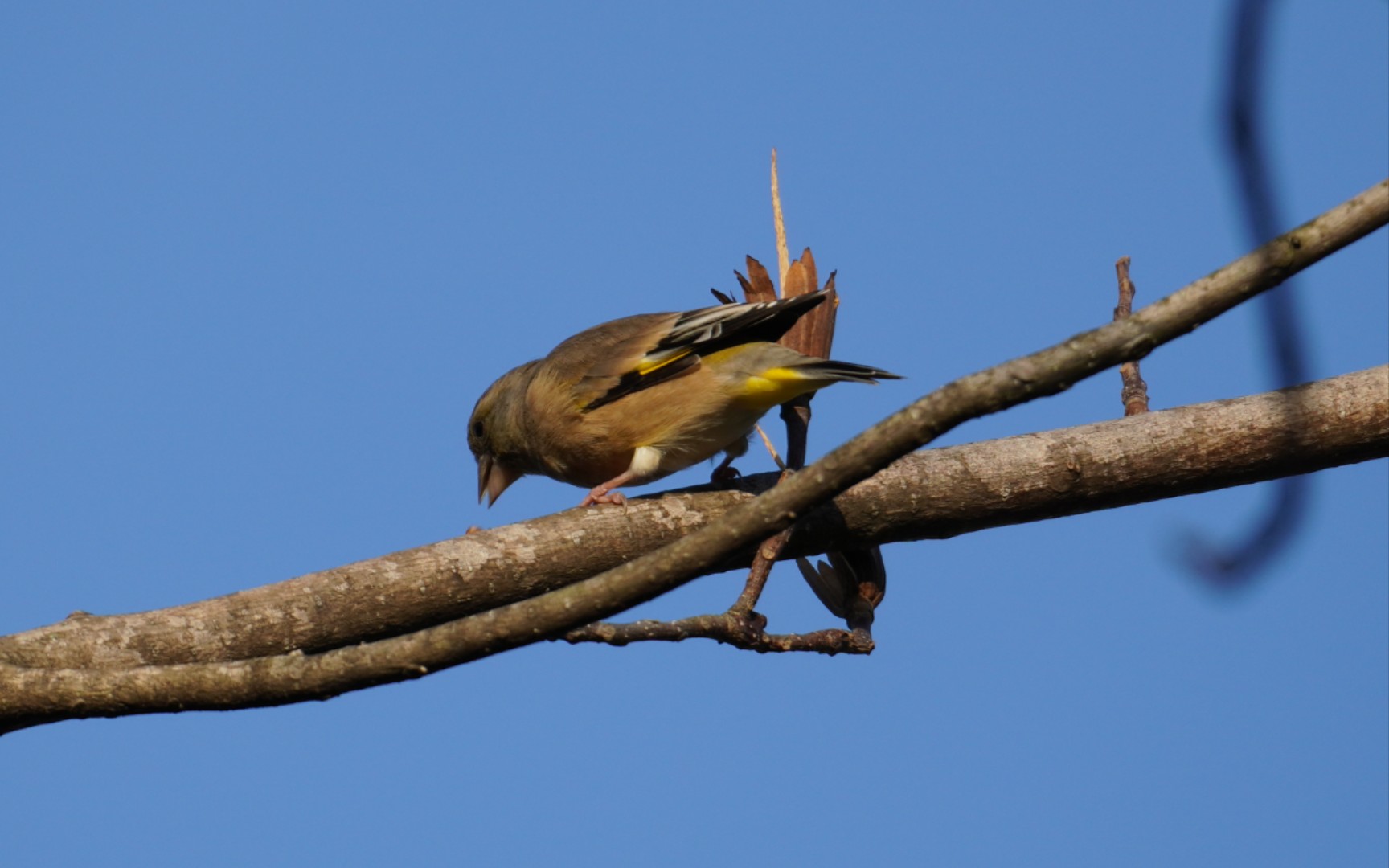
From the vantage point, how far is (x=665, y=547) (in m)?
3.31

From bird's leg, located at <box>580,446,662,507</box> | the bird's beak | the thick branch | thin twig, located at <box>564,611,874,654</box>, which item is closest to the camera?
thin twig, located at <box>564,611,874,654</box>

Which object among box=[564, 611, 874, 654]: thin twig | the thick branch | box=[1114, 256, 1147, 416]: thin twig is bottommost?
box=[564, 611, 874, 654]: thin twig

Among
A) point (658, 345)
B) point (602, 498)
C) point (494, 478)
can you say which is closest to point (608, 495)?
point (602, 498)

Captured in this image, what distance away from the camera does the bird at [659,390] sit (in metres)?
6.23

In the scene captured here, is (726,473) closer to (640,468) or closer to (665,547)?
(640,468)

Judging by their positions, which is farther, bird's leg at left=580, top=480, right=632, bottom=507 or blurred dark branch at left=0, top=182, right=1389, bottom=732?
bird's leg at left=580, top=480, right=632, bottom=507

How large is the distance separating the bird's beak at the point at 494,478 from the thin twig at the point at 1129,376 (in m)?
3.43

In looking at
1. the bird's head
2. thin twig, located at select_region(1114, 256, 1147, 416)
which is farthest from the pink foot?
thin twig, located at select_region(1114, 256, 1147, 416)

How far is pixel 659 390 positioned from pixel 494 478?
60.8 inches

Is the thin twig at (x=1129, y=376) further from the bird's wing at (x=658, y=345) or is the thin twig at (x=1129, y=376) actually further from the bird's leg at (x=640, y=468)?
the bird's leg at (x=640, y=468)

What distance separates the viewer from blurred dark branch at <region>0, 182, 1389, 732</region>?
2.73 metres

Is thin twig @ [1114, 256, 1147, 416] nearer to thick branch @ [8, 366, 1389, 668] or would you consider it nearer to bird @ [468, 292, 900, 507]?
thick branch @ [8, 366, 1389, 668]

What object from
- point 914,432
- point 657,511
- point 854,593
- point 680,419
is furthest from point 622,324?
point 914,432

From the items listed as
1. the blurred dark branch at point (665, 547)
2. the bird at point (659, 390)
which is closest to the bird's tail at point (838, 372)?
the bird at point (659, 390)
